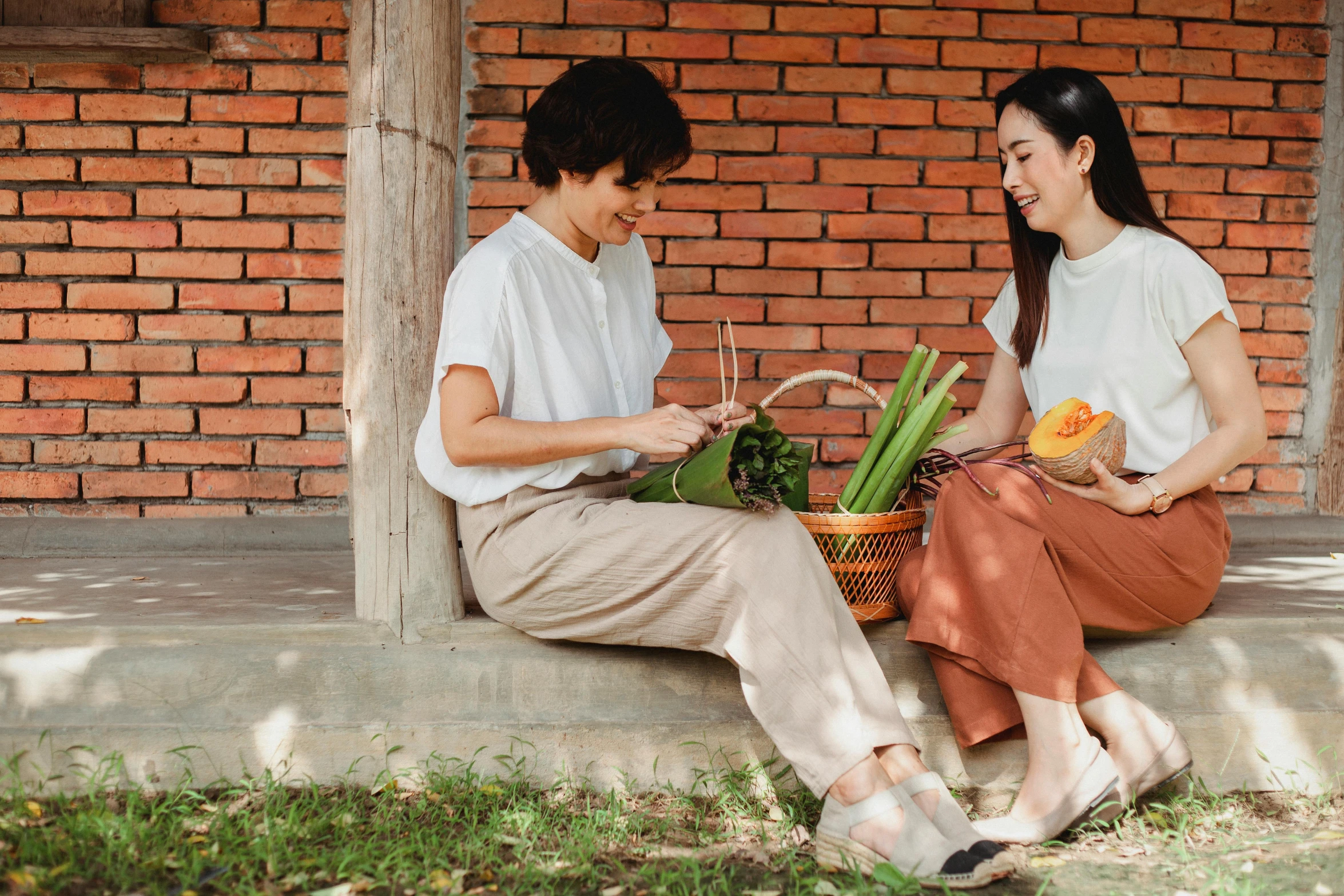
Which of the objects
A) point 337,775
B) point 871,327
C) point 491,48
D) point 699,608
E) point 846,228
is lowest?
point 337,775

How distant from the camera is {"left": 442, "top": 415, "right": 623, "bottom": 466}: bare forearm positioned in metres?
2.39

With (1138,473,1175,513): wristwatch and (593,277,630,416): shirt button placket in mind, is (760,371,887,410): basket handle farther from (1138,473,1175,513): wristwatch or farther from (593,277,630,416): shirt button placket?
(1138,473,1175,513): wristwatch

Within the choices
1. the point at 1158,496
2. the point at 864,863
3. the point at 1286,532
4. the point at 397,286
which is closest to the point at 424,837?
the point at 864,863

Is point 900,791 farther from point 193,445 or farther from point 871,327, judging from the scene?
point 193,445

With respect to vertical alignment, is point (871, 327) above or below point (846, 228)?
below

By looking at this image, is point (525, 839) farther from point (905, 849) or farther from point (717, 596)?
point (905, 849)

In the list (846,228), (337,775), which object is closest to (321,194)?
(846,228)

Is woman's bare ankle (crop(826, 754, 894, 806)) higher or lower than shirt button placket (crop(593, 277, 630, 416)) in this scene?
lower

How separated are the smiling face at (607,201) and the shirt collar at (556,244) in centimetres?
6

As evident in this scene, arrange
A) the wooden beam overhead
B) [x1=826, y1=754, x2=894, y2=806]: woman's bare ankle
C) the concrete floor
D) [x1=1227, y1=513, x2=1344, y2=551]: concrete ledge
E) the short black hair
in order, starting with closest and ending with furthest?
[x1=826, y1=754, x2=894, y2=806]: woman's bare ankle, the short black hair, the concrete floor, the wooden beam overhead, [x1=1227, y1=513, x2=1344, y2=551]: concrete ledge

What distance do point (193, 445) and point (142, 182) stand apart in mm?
1041

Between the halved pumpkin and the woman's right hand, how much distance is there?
2.76ft

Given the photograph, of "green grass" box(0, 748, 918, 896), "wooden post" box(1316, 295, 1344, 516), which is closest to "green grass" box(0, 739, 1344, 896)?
"green grass" box(0, 748, 918, 896)

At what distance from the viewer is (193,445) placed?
4.04 metres
